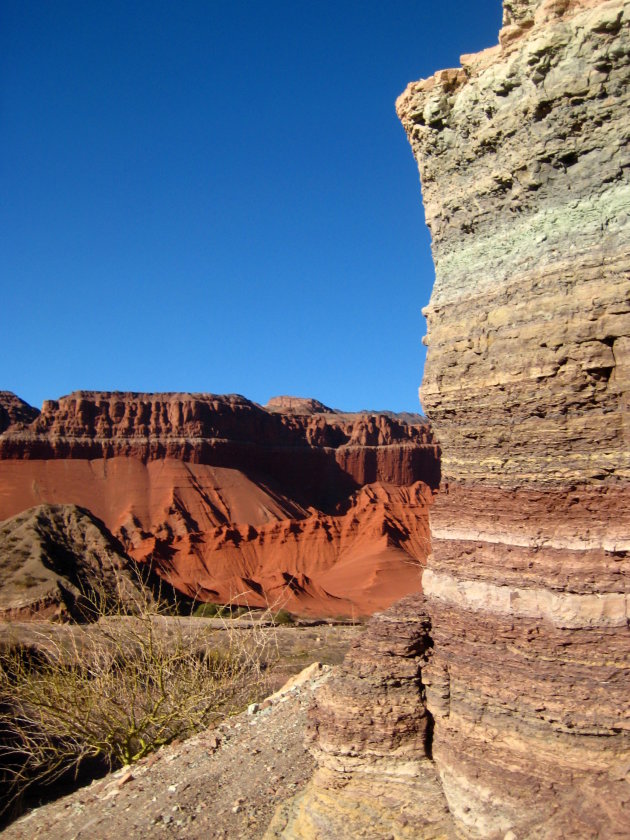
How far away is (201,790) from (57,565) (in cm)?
2488

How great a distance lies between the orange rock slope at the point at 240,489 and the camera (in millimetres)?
49641

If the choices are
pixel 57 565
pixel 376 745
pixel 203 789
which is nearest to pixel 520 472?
pixel 376 745

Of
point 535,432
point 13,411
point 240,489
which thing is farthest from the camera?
point 13,411

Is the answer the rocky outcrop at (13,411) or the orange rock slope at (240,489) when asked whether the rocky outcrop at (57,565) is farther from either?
the rocky outcrop at (13,411)

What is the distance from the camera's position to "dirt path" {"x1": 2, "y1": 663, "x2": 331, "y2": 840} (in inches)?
341

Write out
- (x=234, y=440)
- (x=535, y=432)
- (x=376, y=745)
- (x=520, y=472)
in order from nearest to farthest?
(x=535, y=432)
(x=520, y=472)
(x=376, y=745)
(x=234, y=440)

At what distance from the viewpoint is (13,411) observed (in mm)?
80750

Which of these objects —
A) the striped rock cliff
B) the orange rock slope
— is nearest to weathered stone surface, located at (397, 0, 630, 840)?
the striped rock cliff

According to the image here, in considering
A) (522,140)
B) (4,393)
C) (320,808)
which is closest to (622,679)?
(320,808)

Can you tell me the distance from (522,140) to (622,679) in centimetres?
476

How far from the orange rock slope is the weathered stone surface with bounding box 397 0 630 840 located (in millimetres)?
29501

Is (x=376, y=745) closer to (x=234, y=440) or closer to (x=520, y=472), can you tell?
(x=520, y=472)

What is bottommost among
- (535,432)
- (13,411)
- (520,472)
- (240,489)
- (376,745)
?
(376,745)

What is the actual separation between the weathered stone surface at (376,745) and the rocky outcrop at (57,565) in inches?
760
